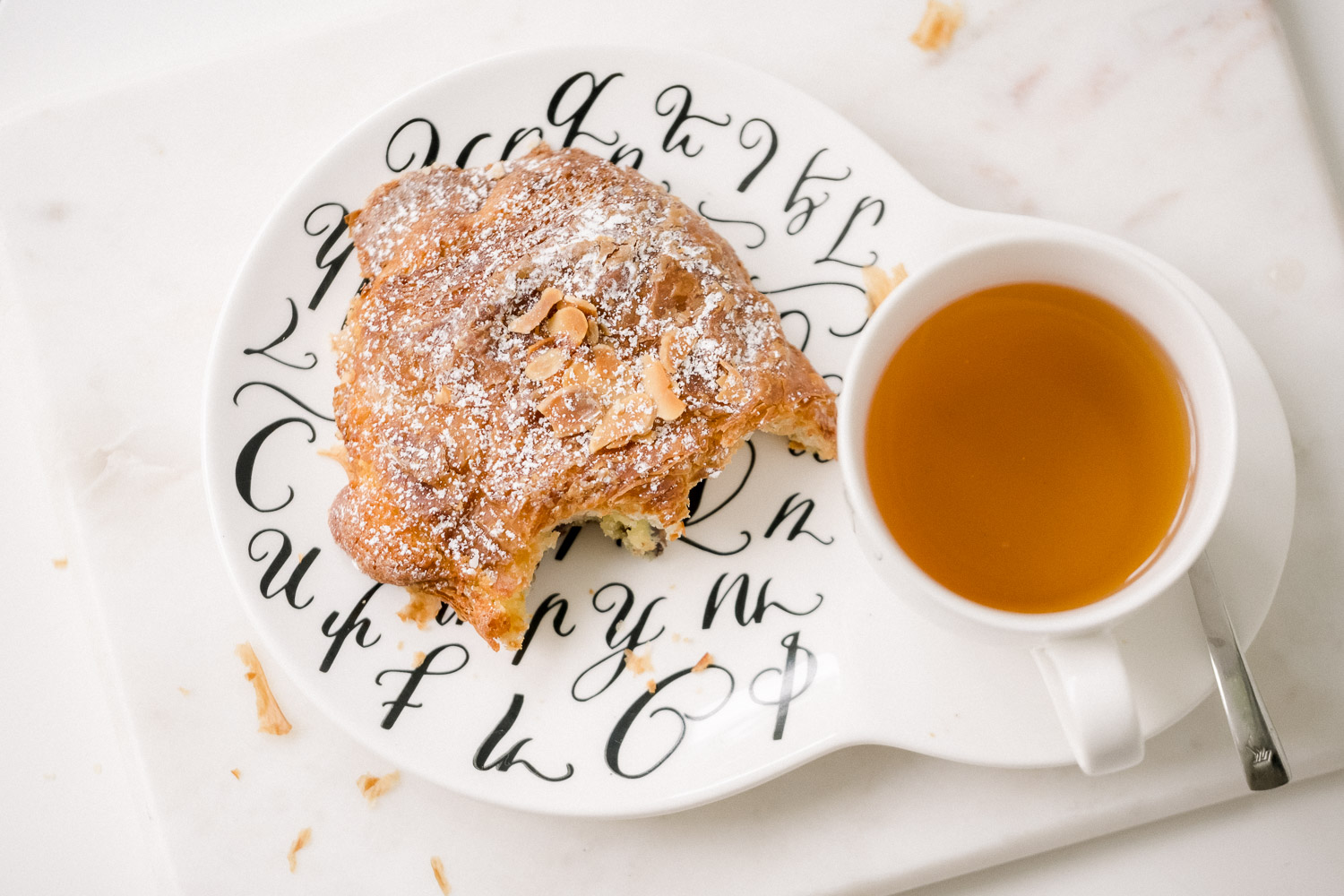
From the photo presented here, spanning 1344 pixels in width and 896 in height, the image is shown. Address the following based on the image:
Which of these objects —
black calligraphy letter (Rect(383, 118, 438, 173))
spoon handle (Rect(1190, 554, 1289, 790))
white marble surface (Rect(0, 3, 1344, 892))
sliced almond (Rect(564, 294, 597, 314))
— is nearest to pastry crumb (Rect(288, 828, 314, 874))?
white marble surface (Rect(0, 3, 1344, 892))

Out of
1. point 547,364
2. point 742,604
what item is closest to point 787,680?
point 742,604

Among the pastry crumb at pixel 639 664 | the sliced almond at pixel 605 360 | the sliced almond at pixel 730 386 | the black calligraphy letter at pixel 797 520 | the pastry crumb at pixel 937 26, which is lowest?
the pastry crumb at pixel 639 664

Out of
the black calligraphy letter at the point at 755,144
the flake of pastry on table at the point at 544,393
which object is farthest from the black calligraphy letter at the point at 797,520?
the black calligraphy letter at the point at 755,144

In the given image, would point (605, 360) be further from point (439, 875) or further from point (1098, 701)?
point (439, 875)

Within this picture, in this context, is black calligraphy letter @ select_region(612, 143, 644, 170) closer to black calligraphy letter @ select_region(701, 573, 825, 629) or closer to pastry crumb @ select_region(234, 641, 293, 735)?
black calligraphy letter @ select_region(701, 573, 825, 629)

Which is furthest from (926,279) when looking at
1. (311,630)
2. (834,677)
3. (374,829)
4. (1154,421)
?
(374,829)

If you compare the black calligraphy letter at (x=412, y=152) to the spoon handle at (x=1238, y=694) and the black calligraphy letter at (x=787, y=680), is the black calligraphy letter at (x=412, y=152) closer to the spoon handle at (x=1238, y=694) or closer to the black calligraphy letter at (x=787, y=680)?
the black calligraphy letter at (x=787, y=680)
